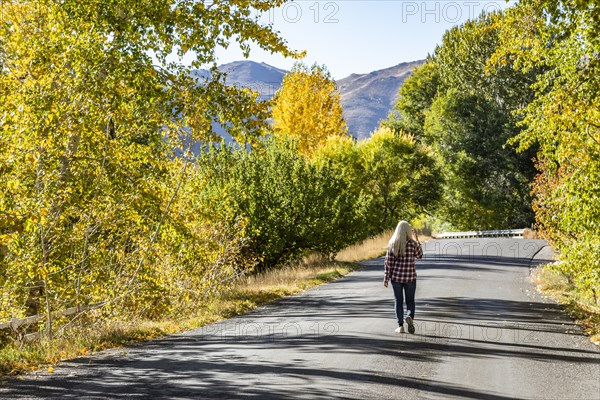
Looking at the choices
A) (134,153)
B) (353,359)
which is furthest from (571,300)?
(134,153)

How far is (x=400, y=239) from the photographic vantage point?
13.1 metres

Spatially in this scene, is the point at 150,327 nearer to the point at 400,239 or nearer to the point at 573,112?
the point at 400,239

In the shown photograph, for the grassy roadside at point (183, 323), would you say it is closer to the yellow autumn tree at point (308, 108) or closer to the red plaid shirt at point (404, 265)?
the red plaid shirt at point (404, 265)

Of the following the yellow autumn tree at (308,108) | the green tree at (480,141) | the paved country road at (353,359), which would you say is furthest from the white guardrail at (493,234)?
the paved country road at (353,359)

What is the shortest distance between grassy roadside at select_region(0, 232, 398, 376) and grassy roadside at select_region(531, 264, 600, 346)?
7.10 m

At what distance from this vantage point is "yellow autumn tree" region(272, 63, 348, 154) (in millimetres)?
59594

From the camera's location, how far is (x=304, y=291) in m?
21.9

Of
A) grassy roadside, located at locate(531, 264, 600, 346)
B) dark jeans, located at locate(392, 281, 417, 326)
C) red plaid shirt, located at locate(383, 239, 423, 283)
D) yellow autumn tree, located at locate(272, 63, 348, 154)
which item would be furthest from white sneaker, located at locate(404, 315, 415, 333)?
yellow autumn tree, located at locate(272, 63, 348, 154)

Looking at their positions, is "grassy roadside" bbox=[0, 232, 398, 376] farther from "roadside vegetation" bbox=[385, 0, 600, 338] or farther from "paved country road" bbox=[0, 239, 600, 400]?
"roadside vegetation" bbox=[385, 0, 600, 338]

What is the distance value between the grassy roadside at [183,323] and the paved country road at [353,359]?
0.52 m

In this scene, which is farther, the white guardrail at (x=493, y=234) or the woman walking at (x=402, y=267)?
the white guardrail at (x=493, y=234)

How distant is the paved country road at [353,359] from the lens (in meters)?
8.19

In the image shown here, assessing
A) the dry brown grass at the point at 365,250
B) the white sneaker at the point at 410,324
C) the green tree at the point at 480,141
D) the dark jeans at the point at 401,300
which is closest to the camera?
the white sneaker at the point at 410,324

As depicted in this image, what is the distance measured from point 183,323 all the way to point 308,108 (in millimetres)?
46814
